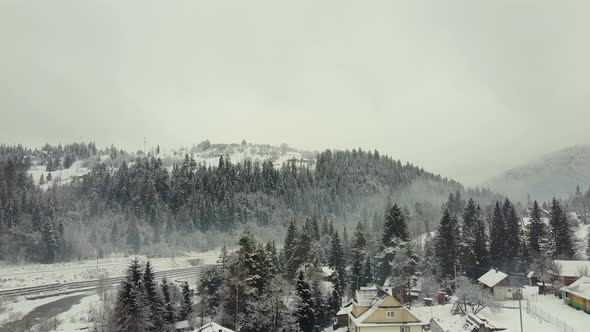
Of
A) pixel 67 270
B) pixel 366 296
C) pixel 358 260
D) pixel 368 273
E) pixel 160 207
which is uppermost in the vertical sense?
pixel 160 207

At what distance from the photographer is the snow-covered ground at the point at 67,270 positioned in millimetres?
88650

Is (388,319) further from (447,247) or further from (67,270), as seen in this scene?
(67,270)

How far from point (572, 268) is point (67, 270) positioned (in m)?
94.0

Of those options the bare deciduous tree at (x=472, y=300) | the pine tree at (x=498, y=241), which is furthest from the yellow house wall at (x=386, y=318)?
the pine tree at (x=498, y=241)

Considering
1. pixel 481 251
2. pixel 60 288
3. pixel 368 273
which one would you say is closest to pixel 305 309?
pixel 368 273

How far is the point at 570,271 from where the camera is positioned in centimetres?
6862

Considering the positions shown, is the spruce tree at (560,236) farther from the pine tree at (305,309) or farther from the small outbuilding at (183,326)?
the small outbuilding at (183,326)

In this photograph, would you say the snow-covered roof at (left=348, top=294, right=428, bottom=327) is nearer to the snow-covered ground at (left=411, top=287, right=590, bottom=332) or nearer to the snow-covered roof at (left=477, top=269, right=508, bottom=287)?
the snow-covered ground at (left=411, top=287, right=590, bottom=332)

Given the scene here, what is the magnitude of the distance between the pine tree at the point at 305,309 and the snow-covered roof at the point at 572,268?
39308 millimetres

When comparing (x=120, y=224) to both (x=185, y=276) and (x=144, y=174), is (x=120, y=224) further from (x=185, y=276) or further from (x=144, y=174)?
(x=185, y=276)

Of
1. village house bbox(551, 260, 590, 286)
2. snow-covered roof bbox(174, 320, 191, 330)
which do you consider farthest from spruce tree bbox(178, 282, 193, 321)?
village house bbox(551, 260, 590, 286)

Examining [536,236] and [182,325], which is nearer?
[182,325]

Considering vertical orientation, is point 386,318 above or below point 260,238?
below

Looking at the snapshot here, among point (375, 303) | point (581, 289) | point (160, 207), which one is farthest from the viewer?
point (160, 207)
